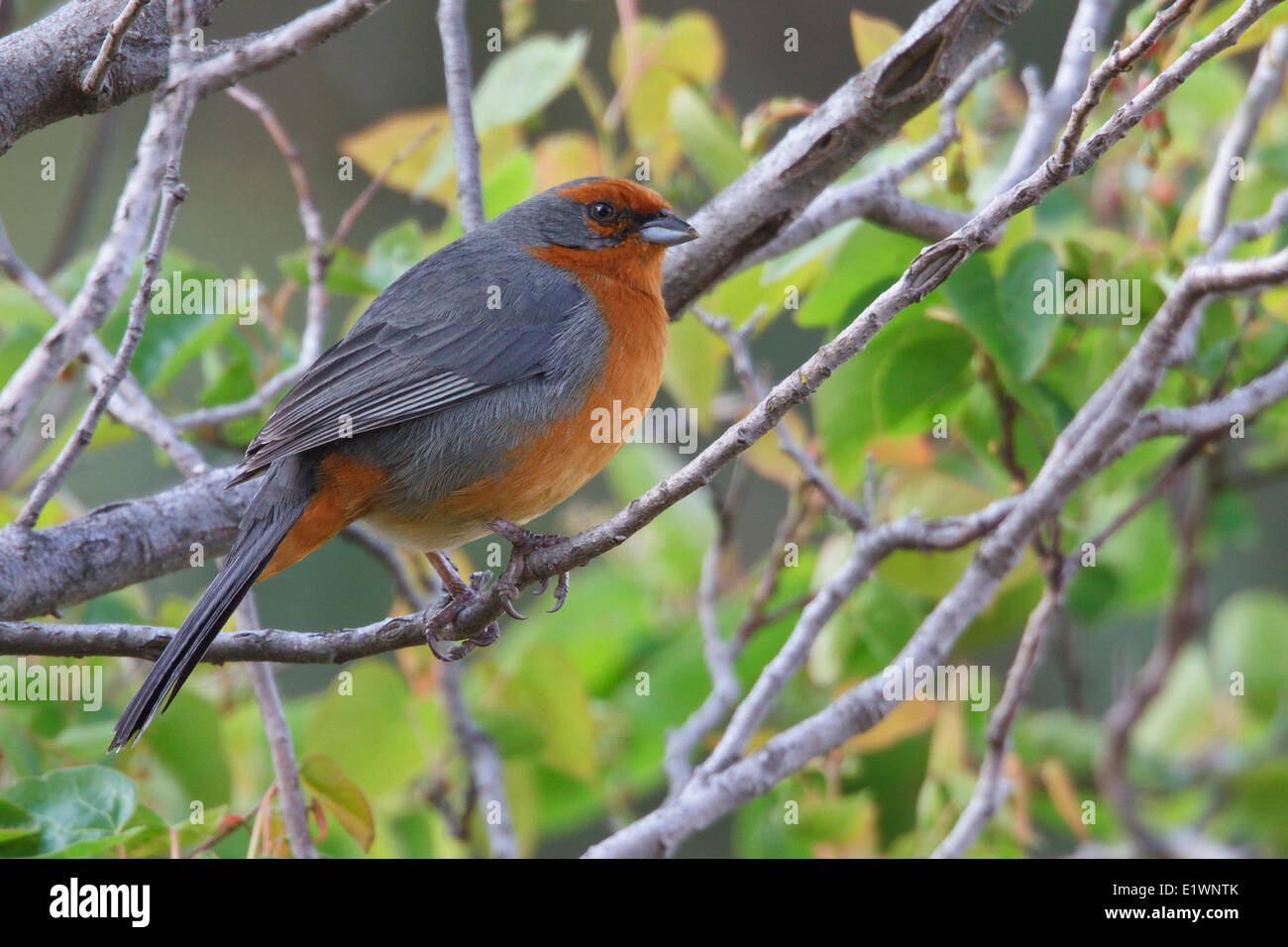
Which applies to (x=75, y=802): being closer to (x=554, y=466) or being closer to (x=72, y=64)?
(x=554, y=466)

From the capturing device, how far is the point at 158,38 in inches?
109

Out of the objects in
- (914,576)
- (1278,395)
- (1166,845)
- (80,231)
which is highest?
(80,231)

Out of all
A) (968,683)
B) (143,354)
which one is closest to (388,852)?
(143,354)

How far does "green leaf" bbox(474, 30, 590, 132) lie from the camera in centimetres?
399

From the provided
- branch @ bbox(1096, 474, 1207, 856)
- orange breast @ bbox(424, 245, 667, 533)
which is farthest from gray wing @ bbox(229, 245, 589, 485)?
branch @ bbox(1096, 474, 1207, 856)

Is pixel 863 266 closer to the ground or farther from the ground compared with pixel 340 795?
farther from the ground

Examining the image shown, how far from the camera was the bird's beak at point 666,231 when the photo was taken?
376 centimetres

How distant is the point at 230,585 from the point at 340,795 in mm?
548

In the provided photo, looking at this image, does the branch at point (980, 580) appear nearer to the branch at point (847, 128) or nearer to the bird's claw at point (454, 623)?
the bird's claw at point (454, 623)

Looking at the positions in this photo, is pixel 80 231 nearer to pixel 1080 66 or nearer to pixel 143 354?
pixel 143 354

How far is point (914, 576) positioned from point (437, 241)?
208 centimetres

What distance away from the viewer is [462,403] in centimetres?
348

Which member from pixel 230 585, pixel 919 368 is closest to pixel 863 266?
pixel 919 368

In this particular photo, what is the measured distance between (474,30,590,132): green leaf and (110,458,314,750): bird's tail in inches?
55.5
